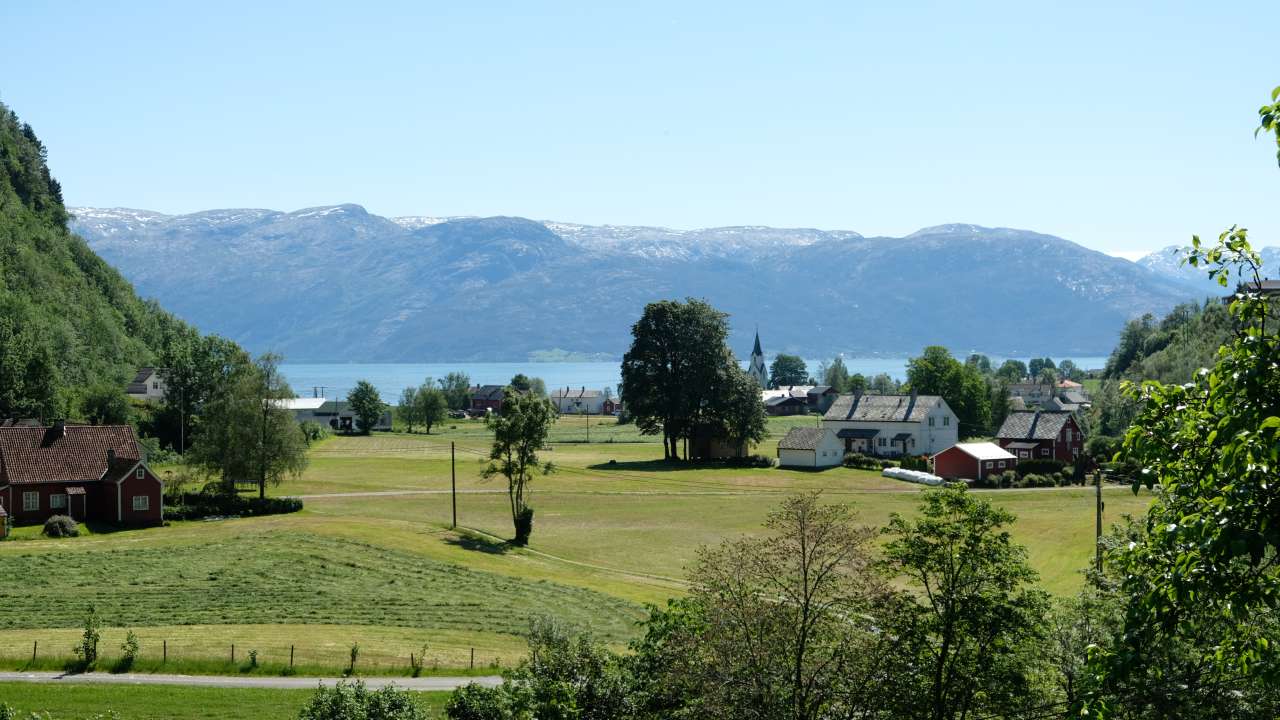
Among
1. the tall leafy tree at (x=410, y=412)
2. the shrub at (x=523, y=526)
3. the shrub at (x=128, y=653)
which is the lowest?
the shrub at (x=128, y=653)

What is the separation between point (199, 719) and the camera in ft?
95.1

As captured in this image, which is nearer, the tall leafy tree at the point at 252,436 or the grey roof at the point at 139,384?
the tall leafy tree at the point at 252,436

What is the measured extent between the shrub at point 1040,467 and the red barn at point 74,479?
234 feet

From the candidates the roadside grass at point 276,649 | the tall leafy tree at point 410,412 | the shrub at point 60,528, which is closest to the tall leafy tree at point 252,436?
the shrub at point 60,528

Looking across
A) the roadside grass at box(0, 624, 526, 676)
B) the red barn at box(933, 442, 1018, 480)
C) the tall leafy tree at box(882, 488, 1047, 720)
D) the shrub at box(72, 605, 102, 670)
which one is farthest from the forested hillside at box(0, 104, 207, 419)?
the tall leafy tree at box(882, 488, 1047, 720)

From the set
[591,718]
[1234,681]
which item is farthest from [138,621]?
[1234,681]

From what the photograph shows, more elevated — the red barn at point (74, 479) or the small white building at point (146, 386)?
the small white building at point (146, 386)

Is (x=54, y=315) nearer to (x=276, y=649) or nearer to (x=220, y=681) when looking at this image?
(x=276, y=649)

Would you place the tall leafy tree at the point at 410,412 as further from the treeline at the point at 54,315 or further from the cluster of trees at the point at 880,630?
the cluster of trees at the point at 880,630

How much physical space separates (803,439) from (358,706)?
3573 inches

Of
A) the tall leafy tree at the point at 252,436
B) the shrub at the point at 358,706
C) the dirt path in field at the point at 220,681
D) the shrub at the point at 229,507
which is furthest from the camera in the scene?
the tall leafy tree at the point at 252,436

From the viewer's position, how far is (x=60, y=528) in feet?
211

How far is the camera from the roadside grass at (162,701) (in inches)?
1152

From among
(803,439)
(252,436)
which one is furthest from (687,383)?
(252,436)
